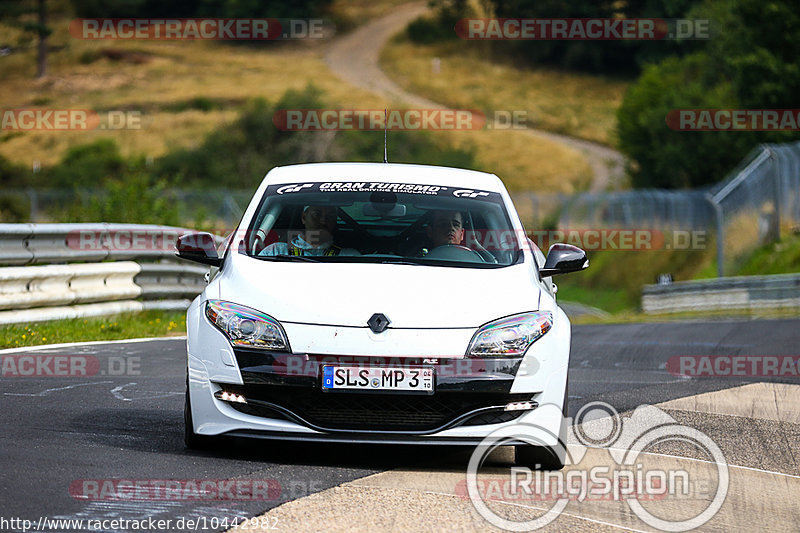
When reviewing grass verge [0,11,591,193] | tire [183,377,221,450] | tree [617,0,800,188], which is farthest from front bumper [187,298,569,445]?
grass verge [0,11,591,193]

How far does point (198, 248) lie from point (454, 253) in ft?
4.67

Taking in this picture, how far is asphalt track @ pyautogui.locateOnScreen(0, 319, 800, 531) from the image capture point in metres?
5.41

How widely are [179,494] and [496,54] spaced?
366 ft

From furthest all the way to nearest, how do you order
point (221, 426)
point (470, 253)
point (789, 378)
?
point (789, 378) → point (470, 253) → point (221, 426)

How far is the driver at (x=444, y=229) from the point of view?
24.6 feet

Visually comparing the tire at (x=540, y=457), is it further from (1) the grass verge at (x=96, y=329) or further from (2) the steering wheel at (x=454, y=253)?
(1) the grass verge at (x=96, y=329)

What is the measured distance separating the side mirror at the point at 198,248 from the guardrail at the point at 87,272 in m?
5.48

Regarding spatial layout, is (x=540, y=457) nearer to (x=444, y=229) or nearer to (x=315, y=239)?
(x=444, y=229)

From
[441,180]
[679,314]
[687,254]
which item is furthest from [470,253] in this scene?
[687,254]

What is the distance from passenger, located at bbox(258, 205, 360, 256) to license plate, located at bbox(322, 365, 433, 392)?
1.20 m

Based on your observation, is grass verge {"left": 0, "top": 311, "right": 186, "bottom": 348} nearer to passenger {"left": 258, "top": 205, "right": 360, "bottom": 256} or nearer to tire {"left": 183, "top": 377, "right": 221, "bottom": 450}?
passenger {"left": 258, "top": 205, "right": 360, "bottom": 256}

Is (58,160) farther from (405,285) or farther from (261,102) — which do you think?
(405,285)

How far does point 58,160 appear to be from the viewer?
260 ft

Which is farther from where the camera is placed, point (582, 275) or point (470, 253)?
point (582, 275)
